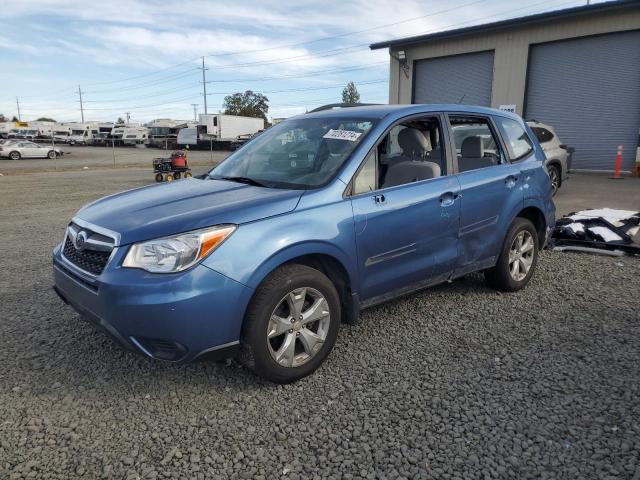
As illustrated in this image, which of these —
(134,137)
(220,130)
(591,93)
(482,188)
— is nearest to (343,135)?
(482,188)

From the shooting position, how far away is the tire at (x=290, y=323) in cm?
288

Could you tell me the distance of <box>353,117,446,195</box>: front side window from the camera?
3.55m

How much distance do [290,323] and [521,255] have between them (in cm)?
274

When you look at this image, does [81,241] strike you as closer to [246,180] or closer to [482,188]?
[246,180]

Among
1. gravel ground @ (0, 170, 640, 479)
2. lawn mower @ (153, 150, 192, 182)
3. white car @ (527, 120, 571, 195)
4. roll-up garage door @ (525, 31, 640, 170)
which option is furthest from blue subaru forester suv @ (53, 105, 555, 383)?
roll-up garage door @ (525, 31, 640, 170)

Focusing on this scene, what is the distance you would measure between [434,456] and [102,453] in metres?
1.67

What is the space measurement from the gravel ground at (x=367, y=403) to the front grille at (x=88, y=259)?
0.76 metres

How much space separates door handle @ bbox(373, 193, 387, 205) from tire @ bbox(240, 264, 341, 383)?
0.68m

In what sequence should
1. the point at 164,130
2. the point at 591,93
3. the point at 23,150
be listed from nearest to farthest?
the point at 591,93, the point at 23,150, the point at 164,130

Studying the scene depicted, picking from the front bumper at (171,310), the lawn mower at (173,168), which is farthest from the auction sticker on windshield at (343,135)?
the lawn mower at (173,168)

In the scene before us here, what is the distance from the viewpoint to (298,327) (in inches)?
122

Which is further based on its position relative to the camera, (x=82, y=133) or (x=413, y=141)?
(x=82, y=133)

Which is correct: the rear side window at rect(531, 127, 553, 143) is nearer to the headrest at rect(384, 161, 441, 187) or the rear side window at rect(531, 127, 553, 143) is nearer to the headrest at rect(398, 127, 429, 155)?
the headrest at rect(398, 127, 429, 155)

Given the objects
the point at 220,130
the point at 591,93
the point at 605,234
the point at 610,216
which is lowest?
the point at 605,234
